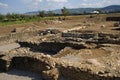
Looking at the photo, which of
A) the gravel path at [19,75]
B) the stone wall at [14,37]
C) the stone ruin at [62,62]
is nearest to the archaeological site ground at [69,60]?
the stone ruin at [62,62]

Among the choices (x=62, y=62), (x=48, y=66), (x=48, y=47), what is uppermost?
(x=62, y=62)

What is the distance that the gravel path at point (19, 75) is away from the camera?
13.1 m

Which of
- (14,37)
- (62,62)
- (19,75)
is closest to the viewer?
(62,62)

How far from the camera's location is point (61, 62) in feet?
38.1

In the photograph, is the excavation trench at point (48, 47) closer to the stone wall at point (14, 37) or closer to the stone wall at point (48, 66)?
the stone wall at point (48, 66)

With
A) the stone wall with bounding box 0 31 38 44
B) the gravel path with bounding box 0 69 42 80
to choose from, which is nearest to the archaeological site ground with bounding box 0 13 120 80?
the gravel path with bounding box 0 69 42 80

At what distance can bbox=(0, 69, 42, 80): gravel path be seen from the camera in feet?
42.9

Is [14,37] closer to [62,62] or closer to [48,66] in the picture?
[48,66]

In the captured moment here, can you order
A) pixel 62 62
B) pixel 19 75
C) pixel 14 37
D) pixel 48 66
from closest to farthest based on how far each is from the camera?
1. pixel 62 62
2. pixel 48 66
3. pixel 19 75
4. pixel 14 37

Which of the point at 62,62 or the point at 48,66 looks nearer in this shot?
the point at 62,62

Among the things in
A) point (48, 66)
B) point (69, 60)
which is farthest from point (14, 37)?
point (48, 66)

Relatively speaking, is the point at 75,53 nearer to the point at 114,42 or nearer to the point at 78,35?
the point at 114,42

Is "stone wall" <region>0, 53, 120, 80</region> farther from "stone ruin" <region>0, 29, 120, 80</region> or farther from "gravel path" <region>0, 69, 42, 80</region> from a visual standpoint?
"gravel path" <region>0, 69, 42, 80</region>

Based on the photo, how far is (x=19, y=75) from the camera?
538 inches
